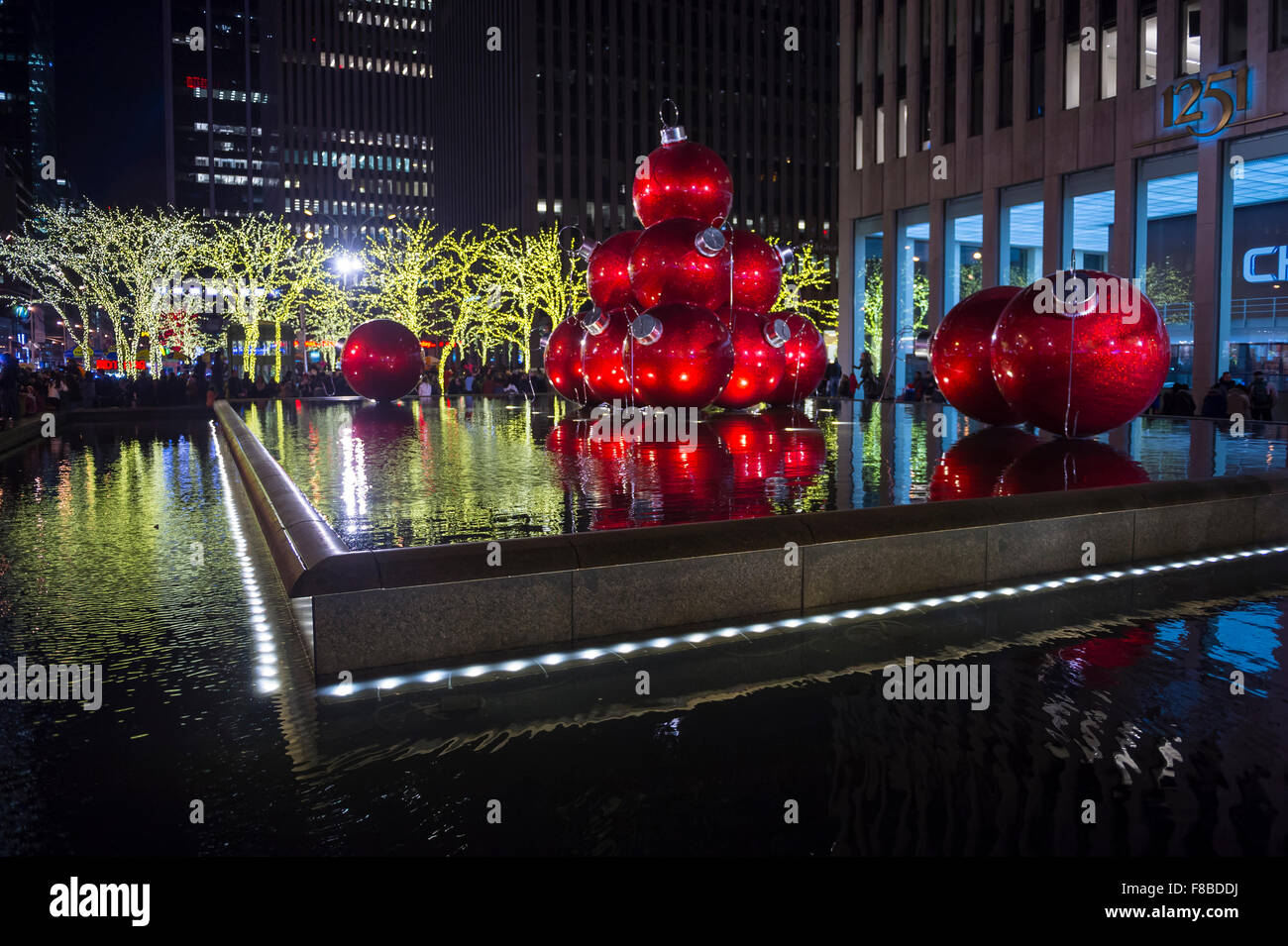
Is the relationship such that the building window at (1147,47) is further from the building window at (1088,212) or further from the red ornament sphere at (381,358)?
the red ornament sphere at (381,358)

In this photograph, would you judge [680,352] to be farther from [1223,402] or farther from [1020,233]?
[1020,233]

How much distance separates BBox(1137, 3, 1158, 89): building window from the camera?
26.8 m

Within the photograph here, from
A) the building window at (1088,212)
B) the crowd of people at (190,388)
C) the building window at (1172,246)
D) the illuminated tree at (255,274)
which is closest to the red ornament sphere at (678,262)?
the crowd of people at (190,388)

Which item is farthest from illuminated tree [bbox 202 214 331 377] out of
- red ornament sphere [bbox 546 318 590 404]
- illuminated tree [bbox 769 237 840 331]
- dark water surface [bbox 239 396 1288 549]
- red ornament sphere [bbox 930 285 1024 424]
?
red ornament sphere [bbox 930 285 1024 424]

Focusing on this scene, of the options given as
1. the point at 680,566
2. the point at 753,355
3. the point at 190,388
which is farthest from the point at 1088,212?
the point at 680,566

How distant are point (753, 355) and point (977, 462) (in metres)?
4.84

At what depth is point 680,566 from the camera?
5309 mm

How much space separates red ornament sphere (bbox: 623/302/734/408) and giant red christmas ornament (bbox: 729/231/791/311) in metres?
1.27

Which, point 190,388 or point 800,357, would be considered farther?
point 190,388

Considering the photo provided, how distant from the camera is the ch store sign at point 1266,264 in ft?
90.4

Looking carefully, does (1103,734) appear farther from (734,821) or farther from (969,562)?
(969,562)

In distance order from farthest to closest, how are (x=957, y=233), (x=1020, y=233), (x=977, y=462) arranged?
(x=957, y=233)
(x=1020, y=233)
(x=977, y=462)

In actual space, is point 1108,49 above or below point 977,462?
above

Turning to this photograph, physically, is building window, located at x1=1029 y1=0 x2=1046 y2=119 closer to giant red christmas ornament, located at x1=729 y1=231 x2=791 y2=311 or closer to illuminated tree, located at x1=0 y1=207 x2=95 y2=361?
giant red christmas ornament, located at x1=729 y1=231 x2=791 y2=311
